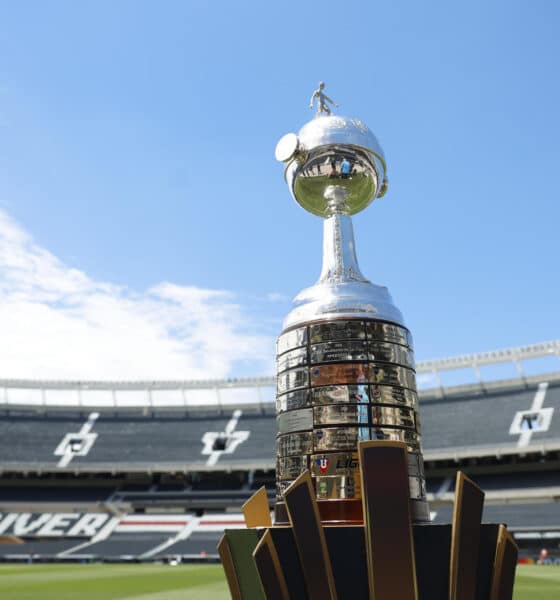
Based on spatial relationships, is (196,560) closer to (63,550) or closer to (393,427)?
(63,550)

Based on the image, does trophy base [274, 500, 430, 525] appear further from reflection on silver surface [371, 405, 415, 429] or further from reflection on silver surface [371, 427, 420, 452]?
reflection on silver surface [371, 405, 415, 429]

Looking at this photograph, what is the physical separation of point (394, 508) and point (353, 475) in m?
0.64

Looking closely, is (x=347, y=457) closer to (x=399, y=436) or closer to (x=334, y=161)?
(x=399, y=436)

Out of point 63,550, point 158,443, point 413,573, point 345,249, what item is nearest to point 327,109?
point 345,249

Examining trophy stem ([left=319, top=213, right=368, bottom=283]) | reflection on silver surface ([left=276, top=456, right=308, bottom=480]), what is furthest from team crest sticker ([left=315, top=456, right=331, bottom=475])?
trophy stem ([left=319, top=213, right=368, bottom=283])

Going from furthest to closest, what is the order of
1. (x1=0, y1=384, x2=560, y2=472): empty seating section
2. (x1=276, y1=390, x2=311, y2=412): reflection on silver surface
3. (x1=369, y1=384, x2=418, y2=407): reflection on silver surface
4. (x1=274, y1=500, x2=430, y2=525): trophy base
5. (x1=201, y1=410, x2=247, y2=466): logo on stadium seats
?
1. (x1=201, y1=410, x2=247, y2=466): logo on stadium seats
2. (x1=0, y1=384, x2=560, y2=472): empty seating section
3. (x1=276, y1=390, x2=311, y2=412): reflection on silver surface
4. (x1=369, y1=384, x2=418, y2=407): reflection on silver surface
5. (x1=274, y1=500, x2=430, y2=525): trophy base

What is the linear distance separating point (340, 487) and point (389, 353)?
117 centimetres

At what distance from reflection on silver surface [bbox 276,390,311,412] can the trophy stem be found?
1.10 metres

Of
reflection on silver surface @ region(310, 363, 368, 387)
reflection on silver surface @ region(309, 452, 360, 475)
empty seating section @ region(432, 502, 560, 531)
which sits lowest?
reflection on silver surface @ region(309, 452, 360, 475)

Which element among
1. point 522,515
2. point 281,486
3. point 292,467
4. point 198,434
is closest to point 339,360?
point 292,467

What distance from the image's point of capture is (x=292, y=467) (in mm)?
4672

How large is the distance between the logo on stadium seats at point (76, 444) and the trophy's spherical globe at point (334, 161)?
116ft

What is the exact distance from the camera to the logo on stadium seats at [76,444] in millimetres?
36969

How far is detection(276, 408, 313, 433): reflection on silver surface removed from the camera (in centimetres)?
468
